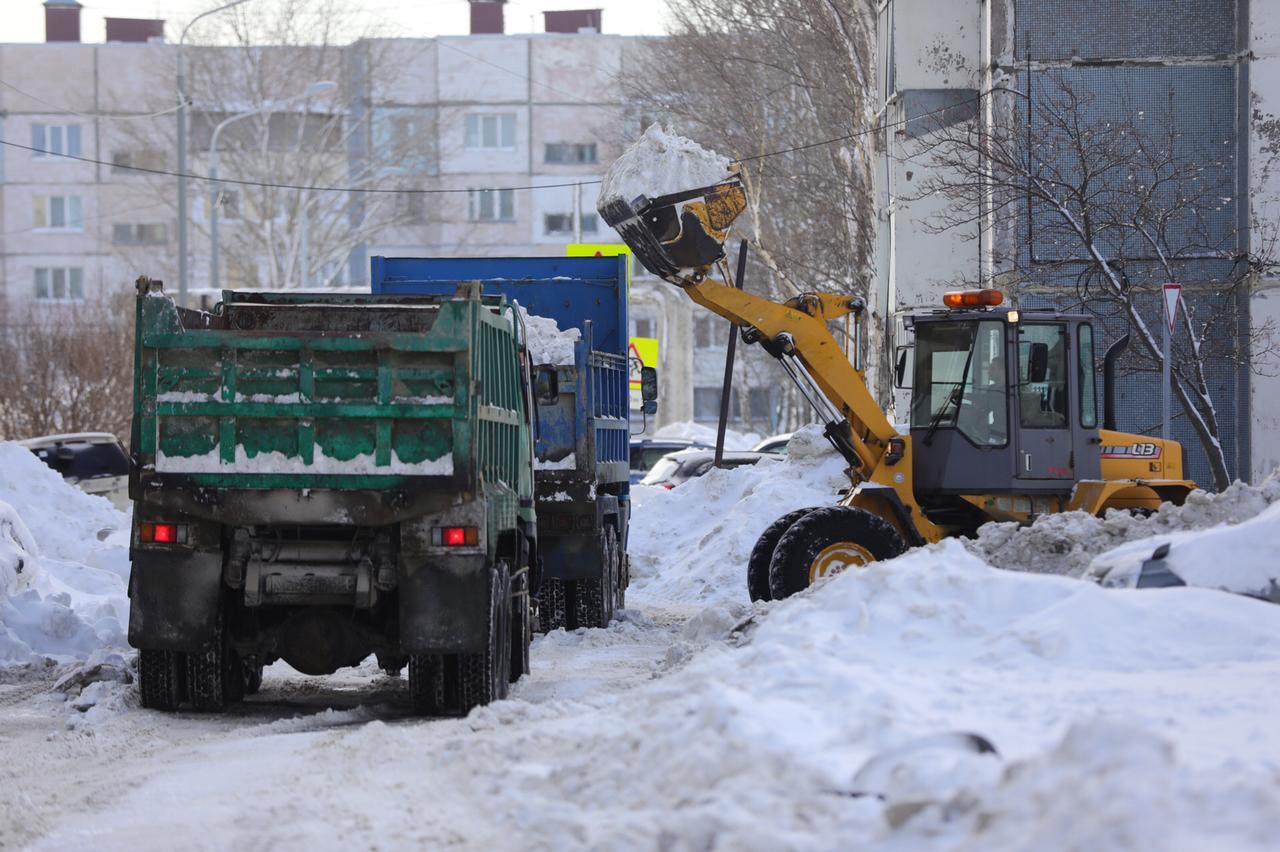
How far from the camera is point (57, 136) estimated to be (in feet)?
244

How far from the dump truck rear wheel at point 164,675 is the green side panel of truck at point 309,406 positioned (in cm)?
105

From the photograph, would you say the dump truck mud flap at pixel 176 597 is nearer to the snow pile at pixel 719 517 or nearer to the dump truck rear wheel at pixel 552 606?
the dump truck rear wheel at pixel 552 606

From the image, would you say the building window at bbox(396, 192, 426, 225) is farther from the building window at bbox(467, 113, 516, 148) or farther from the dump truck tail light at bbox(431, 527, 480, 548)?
the dump truck tail light at bbox(431, 527, 480, 548)

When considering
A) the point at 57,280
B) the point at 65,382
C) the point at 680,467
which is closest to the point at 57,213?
the point at 57,280

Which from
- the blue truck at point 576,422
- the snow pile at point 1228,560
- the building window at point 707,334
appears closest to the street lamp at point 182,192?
→ the blue truck at point 576,422

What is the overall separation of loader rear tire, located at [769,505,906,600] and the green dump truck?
369 centimetres

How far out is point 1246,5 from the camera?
2397 cm

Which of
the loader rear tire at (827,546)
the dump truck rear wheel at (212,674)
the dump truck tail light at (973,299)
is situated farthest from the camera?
the dump truck tail light at (973,299)

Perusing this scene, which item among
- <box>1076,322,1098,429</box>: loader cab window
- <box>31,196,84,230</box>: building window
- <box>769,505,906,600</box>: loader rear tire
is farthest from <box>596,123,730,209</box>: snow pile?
<box>31,196,84,230</box>: building window

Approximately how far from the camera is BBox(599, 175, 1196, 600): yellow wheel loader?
14094mm

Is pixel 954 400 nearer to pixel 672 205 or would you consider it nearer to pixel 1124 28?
pixel 672 205

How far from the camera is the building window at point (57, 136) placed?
7412 cm

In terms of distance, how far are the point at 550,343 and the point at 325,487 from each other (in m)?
4.80

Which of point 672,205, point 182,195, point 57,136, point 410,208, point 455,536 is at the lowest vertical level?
point 455,536
